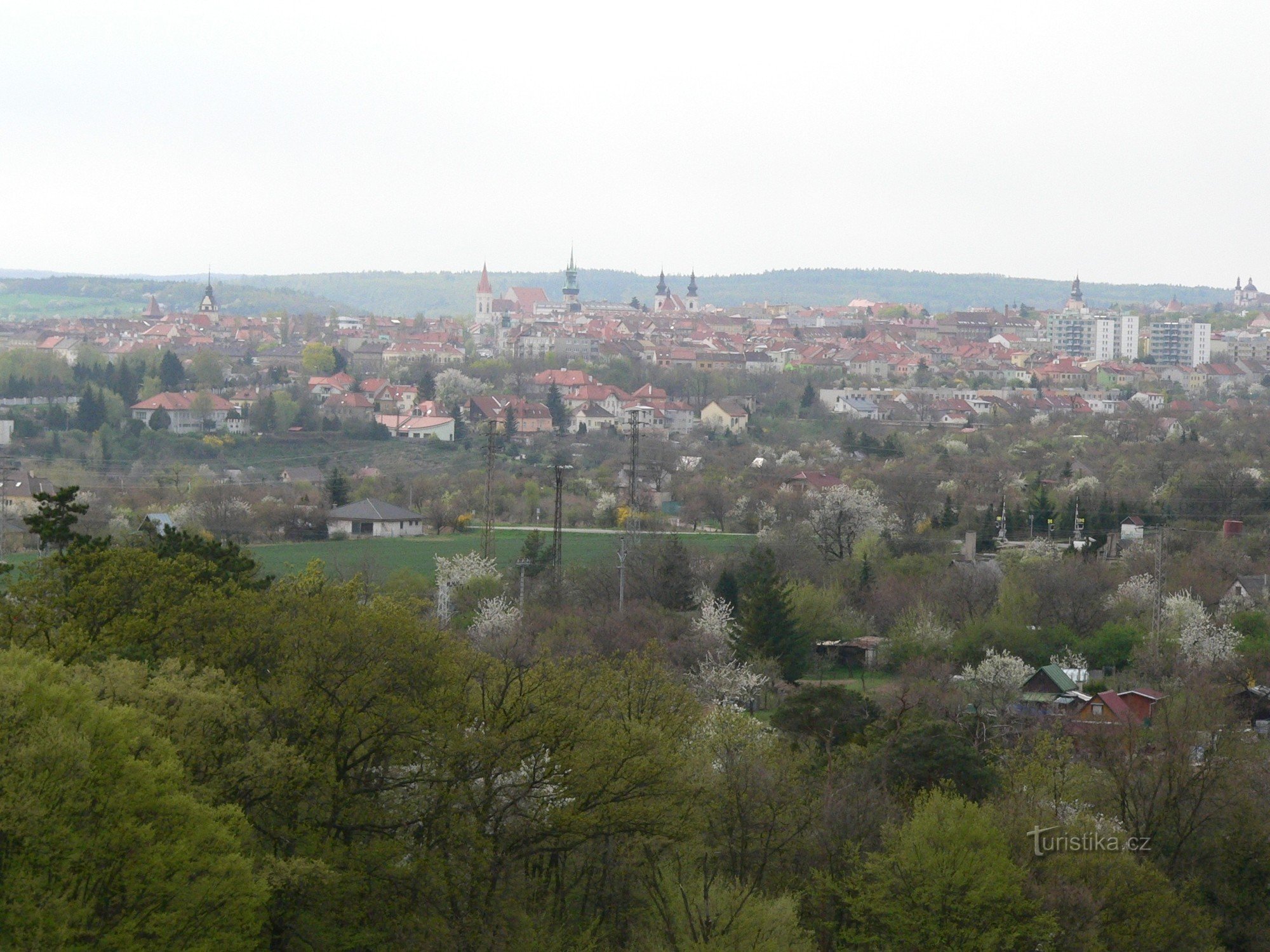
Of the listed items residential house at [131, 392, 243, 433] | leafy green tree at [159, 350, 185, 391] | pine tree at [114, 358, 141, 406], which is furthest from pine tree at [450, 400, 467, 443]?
leafy green tree at [159, 350, 185, 391]

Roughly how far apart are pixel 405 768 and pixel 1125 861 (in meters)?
5.39

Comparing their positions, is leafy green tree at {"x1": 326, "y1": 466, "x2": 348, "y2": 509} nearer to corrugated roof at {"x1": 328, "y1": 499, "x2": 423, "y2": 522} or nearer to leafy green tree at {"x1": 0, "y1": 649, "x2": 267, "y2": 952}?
corrugated roof at {"x1": 328, "y1": 499, "x2": 423, "y2": 522}

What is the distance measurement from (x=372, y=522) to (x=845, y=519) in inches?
401

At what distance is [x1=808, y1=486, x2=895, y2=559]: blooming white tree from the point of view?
3309 cm

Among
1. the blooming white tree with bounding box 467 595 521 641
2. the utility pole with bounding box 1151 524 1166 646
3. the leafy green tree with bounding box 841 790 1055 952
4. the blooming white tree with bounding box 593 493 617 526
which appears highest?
the leafy green tree with bounding box 841 790 1055 952

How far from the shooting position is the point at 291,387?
66250 millimetres

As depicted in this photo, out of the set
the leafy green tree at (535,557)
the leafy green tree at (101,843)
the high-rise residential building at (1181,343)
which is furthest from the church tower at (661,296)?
the leafy green tree at (101,843)

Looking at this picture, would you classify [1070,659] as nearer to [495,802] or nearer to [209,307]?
[495,802]

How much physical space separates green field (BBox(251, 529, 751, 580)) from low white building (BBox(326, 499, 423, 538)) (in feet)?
1.96

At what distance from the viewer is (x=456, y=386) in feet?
226

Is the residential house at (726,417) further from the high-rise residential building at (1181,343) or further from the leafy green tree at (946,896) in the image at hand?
the leafy green tree at (946,896)

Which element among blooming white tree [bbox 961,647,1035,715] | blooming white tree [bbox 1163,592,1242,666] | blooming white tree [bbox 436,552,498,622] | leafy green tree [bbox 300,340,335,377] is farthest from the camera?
leafy green tree [bbox 300,340,335,377]

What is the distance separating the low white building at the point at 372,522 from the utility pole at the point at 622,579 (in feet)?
29.6

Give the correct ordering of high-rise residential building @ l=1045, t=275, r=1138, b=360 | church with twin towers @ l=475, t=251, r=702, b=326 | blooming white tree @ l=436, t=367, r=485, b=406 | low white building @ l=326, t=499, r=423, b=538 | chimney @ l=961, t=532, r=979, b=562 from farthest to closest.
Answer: church with twin towers @ l=475, t=251, r=702, b=326, high-rise residential building @ l=1045, t=275, r=1138, b=360, blooming white tree @ l=436, t=367, r=485, b=406, low white building @ l=326, t=499, r=423, b=538, chimney @ l=961, t=532, r=979, b=562
